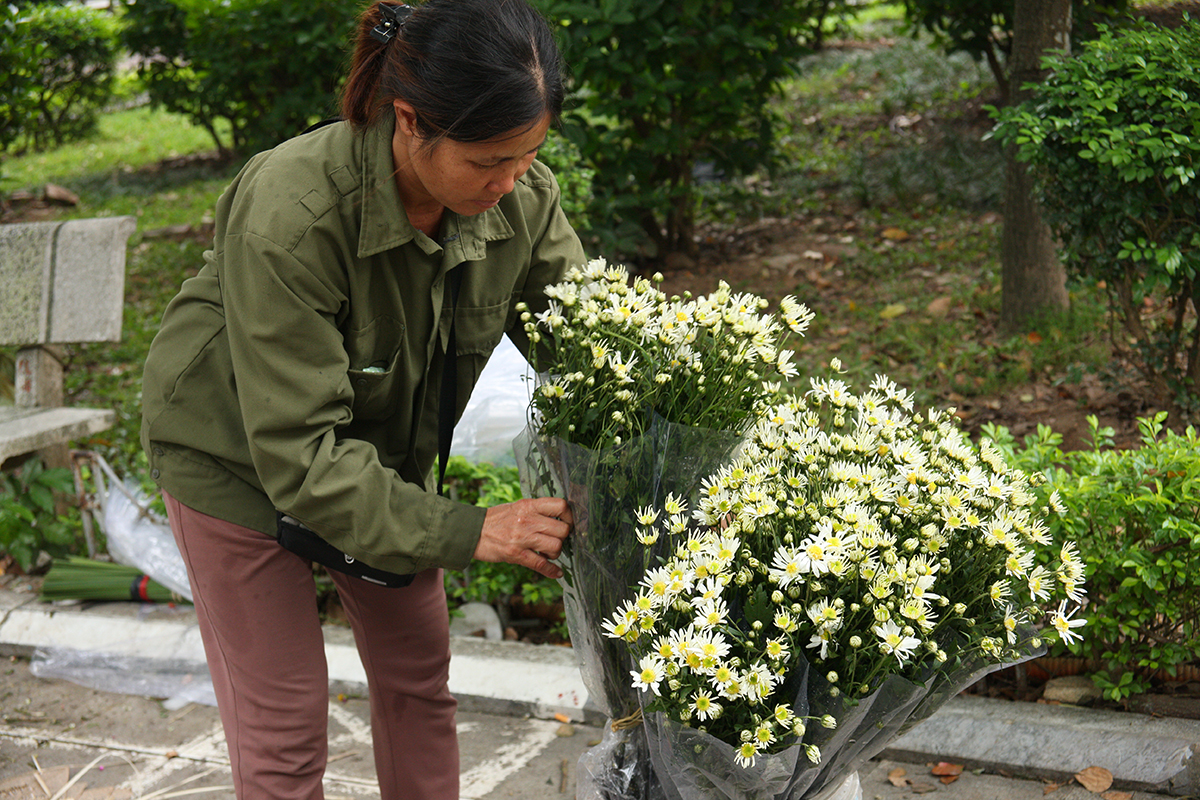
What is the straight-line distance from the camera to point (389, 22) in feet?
5.34

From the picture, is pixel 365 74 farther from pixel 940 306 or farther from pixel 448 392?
pixel 940 306

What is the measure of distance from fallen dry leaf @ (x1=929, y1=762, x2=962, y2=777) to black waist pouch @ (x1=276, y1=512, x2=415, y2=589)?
156 cm

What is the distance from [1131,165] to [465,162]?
2335 mm

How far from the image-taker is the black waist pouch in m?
1.82

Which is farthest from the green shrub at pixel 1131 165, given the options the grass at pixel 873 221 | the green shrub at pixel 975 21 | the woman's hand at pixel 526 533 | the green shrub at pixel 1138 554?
the green shrub at pixel 975 21

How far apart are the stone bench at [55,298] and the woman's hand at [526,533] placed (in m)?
3.09

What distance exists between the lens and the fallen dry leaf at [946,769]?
8.40 ft

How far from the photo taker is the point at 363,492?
1.59 metres

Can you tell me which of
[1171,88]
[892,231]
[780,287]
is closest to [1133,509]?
[1171,88]

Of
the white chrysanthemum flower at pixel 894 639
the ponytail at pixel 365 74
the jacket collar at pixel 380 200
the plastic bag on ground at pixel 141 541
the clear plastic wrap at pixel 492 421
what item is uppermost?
the ponytail at pixel 365 74

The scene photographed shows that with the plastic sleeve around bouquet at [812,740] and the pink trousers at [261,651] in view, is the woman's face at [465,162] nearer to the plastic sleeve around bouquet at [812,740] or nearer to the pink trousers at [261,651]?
the pink trousers at [261,651]

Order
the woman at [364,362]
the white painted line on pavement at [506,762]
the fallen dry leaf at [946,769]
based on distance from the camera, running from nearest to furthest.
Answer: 1. the woman at [364,362]
2. the fallen dry leaf at [946,769]
3. the white painted line on pavement at [506,762]

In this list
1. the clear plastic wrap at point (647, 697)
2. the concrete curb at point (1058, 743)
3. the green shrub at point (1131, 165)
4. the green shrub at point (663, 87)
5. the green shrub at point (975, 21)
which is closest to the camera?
the clear plastic wrap at point (647, 697)

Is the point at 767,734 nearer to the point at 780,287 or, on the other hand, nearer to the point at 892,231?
the point at 780,287
